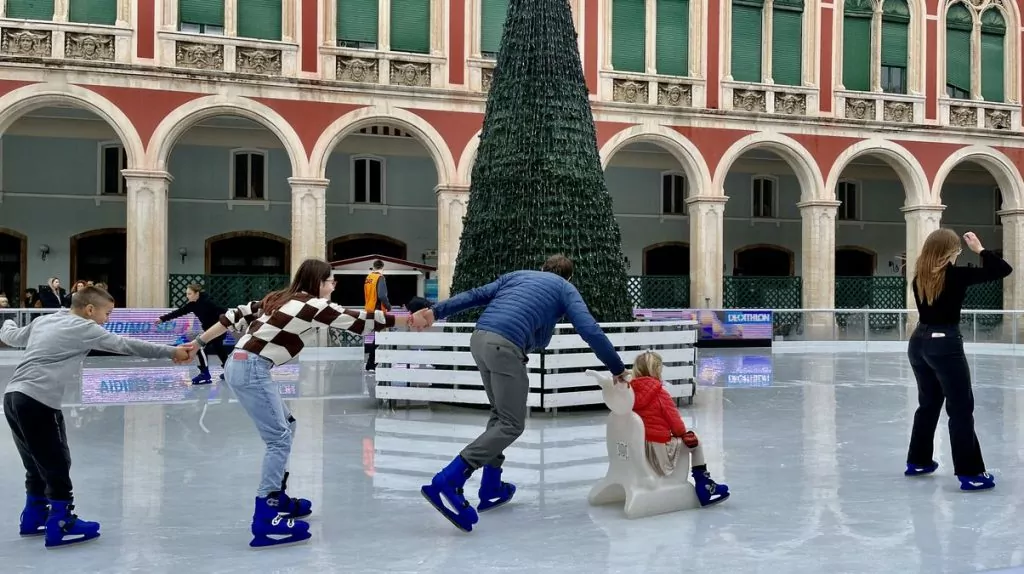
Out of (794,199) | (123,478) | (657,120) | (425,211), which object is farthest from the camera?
(794,199)

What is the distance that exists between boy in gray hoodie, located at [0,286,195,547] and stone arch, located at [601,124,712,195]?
1956 cm

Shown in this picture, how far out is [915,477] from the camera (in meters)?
6.79

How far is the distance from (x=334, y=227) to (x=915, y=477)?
2206 centimetres

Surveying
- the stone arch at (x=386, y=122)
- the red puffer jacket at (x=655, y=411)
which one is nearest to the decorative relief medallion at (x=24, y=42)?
the stone arch at (x=386, y=122)

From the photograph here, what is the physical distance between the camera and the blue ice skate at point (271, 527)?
4.90 m

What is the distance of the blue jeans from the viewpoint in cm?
500

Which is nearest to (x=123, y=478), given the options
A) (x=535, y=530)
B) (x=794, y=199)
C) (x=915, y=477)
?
(x=535, y=530)

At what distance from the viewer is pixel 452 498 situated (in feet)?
16.9

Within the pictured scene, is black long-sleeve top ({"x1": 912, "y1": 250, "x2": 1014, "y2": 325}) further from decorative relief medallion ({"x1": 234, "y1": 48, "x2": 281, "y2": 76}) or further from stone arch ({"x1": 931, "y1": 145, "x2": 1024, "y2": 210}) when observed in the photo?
stone arch ({"x1": 931, "y1": 145, "x2": 1024, "y2": 210})

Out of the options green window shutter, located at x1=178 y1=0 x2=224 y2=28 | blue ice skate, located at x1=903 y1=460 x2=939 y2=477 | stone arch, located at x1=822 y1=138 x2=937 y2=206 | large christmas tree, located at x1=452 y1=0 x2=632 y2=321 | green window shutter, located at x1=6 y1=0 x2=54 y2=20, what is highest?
green window shutter, located at x1=178 y1=0 x2=224 y2=28

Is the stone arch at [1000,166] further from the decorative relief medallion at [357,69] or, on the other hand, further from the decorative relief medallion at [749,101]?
the decorative relief medallion at [357,69]

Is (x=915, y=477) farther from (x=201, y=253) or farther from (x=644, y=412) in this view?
(x=201, y=253)

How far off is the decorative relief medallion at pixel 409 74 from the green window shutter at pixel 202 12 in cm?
421

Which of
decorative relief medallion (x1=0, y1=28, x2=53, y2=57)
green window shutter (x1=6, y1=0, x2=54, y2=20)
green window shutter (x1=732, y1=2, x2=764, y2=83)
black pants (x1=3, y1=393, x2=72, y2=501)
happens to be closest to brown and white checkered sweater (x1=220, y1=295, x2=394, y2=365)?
black pants (x1=3, y1=393, x2=72, y2=501)
